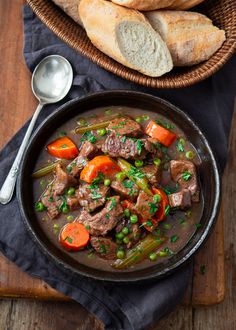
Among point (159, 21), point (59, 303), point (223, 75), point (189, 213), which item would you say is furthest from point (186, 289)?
point (159, 21)

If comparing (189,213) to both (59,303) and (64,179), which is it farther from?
(59,303)

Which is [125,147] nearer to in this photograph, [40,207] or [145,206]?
[145,206]

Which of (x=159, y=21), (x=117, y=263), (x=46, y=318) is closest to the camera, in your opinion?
(x=117, y=263)

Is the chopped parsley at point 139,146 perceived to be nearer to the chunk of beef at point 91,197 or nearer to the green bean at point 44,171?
the chunk of beef at point 91,197

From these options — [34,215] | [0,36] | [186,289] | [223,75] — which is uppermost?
[0,36]

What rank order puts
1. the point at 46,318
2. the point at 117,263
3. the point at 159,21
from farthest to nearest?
the point at 46,318, the point at 159,21, the point at 117,263

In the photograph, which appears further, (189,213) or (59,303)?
(59,303)

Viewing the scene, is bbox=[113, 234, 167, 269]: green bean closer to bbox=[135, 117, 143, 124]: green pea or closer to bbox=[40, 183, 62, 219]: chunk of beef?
bbox=[40, 183, 62, 219]: chunk of beef
